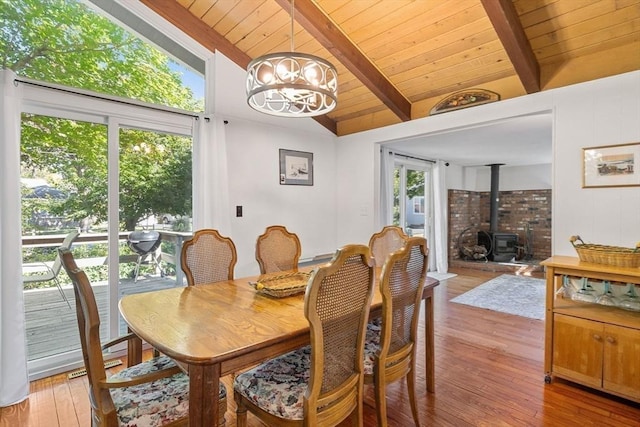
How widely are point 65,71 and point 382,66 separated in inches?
104

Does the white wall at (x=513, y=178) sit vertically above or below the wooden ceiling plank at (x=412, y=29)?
below

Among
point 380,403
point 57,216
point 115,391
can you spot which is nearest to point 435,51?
point 380,403

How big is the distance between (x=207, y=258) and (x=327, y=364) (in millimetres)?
1440

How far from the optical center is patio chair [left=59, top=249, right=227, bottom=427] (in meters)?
1.26

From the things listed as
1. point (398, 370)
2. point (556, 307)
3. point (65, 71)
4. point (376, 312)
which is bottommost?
point (398, 370)

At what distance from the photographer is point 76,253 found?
8.75 ft

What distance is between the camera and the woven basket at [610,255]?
2055 millimetres

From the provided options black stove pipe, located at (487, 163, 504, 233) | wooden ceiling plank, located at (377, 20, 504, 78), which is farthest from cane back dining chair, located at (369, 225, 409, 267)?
black stove pipe, located at (487, 163, 504, 233)

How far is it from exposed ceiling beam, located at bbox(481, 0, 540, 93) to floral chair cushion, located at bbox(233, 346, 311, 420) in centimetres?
241

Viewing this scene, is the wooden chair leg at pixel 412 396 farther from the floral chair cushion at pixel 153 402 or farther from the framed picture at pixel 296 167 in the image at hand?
the framed picture at pixel 296 167

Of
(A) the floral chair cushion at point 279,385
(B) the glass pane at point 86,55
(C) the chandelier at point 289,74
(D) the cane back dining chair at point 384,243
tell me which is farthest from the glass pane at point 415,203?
(A) the floral chair cushion at point 279,385

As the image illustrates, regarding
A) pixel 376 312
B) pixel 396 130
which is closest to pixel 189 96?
pixel 396 130

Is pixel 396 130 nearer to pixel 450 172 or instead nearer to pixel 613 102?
pixel 613 102

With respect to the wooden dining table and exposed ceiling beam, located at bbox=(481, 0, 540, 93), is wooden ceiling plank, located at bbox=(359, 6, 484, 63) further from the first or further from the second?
the wooden dining table
